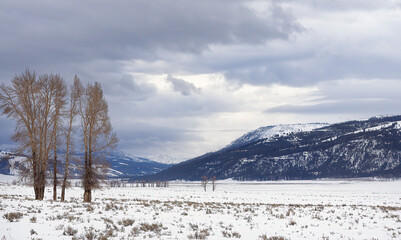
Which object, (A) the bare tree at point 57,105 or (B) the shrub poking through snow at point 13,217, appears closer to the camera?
(B) the shrub poking through snow at point 13,217

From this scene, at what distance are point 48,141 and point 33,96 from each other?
12.8ft

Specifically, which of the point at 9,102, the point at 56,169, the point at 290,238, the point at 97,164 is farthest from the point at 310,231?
the point at 9,102

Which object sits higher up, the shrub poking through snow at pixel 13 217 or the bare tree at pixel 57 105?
the bare tree at pixel 57 105

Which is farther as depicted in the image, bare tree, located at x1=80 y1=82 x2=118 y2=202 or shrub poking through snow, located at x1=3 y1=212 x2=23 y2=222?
bare tree, located at x1=80 y1=82 x2=118 y2=202

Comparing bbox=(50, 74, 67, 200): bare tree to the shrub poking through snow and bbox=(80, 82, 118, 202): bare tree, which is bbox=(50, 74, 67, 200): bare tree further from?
the shrub poking through snow

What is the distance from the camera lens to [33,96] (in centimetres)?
2959

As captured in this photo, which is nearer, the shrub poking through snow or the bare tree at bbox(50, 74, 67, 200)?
the shrub poking through snow

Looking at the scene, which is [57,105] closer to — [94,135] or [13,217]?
[94,135]

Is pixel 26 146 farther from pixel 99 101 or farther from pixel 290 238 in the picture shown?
pixel 290 238

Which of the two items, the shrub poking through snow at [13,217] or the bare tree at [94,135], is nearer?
the shrub poking through snow at [13,217]

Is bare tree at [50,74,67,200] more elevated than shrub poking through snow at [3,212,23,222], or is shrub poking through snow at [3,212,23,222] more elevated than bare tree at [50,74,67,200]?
bare tree at [50,74,67,200]

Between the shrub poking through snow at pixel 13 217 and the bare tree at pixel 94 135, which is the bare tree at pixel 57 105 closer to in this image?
the bare tree at pixel 94 135

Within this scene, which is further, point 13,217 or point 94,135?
point 94,135

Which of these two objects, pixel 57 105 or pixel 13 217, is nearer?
pixel 13 217
